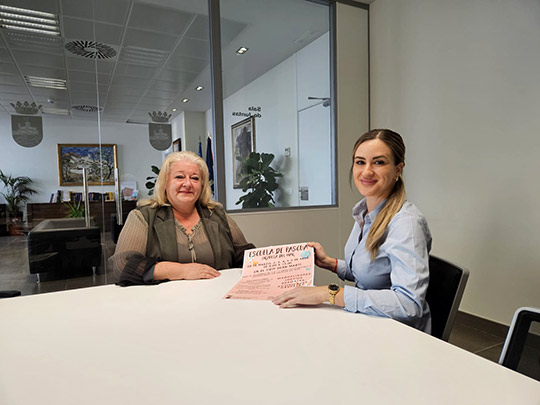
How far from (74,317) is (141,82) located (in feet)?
8.12

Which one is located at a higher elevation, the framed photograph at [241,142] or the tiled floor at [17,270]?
the framed photograph at [241,142]

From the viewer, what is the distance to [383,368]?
756 millimetres

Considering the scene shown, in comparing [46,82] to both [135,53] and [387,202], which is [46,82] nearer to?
[135,53]

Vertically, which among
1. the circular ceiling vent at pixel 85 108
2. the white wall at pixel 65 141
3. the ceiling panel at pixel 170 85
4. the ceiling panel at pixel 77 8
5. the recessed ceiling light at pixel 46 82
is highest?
the ceiling panel at pixel 77 8

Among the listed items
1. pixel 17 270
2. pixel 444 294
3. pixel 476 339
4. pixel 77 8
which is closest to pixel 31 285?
pixel 17 270

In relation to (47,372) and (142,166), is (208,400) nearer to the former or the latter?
(47,372)

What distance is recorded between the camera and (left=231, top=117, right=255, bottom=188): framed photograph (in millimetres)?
3244

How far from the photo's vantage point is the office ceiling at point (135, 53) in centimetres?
266

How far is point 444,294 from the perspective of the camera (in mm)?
1169

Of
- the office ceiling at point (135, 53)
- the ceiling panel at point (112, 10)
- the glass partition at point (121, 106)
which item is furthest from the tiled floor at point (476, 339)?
the ceiling panel at point (112, 10)

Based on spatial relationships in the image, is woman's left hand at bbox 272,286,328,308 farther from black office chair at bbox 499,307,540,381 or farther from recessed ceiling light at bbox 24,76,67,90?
recessed ceiling light at bbox 24,76,67,90

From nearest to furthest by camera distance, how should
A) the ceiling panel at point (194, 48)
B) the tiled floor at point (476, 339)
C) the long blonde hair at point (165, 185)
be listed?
the long blonde hair at point (165, 185) < the tiled floor at point (476, 339) < the ceiling panel at point (194, 48)

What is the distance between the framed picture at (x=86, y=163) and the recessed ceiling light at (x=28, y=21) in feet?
2.86

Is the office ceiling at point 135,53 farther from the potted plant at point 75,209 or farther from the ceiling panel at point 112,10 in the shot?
the potted plant at point 75,209
